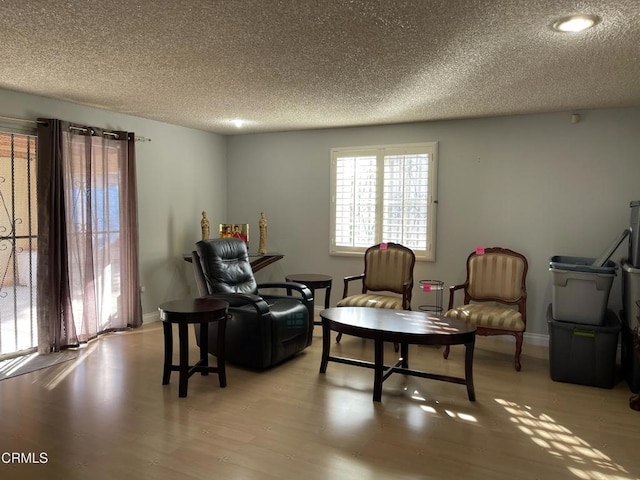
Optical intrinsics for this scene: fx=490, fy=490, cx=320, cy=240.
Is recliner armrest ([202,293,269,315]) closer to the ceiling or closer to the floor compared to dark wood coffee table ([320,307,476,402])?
closer to the ceiling

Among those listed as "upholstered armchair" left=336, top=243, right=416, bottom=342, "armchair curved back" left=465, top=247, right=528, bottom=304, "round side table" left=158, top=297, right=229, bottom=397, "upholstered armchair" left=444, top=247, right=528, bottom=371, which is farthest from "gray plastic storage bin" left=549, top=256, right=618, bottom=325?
"round side table" left=158, top=297, right=229, bottom=397

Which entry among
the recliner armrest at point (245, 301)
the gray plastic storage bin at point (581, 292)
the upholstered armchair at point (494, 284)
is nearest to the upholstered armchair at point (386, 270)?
the upholstered armchair at point (494, 284)

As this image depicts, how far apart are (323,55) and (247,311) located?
2.01m

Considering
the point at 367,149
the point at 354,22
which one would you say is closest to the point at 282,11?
the point at 354,22

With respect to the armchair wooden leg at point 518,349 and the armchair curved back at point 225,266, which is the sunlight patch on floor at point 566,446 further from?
the armchair curved back at point 225,266

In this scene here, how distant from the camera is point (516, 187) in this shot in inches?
194

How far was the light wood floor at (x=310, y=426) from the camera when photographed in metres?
2.51

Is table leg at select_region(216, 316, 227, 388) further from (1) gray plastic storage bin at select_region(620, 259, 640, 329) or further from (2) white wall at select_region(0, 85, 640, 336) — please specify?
(1) gray plastic storage bin at select_region(620, 259, 640, 329)

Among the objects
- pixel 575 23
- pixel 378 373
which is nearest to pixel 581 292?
pixel 378 373

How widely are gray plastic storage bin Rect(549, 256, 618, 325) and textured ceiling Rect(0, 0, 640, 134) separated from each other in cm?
141

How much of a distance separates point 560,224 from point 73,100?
15.5 feet

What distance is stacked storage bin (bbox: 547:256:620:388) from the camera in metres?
3.68

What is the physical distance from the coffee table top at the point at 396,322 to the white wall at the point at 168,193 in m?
2.55

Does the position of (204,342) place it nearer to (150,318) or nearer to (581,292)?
(150,318)
